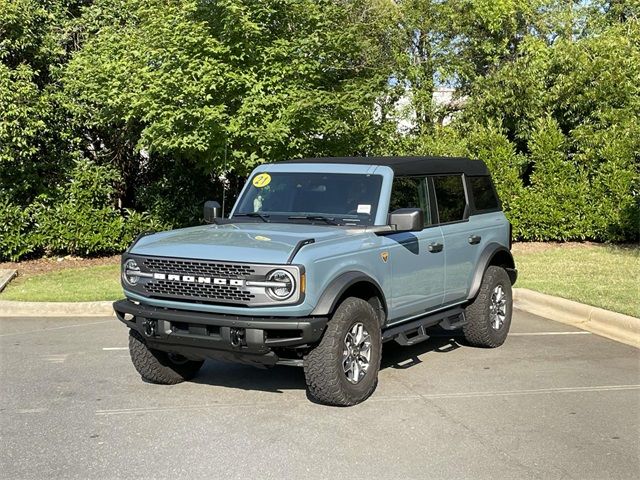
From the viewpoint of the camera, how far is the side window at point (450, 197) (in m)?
7.13

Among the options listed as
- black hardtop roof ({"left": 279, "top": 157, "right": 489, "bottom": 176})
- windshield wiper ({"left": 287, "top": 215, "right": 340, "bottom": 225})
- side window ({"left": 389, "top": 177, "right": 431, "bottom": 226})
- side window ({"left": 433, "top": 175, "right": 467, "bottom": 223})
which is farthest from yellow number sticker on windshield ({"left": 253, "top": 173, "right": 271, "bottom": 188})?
side window ({"left": 433, "top": 175, "right": 467, "bottom": 223})

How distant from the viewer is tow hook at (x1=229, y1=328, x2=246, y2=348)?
5227 mm

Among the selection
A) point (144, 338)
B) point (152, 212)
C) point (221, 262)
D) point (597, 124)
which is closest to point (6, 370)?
point (144, 338)

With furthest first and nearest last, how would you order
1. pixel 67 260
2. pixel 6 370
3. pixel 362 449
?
1. pixel 67 260
2. pixel 6 370
3. pixel 362 449

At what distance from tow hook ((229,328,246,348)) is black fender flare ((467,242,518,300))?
9.54 feet

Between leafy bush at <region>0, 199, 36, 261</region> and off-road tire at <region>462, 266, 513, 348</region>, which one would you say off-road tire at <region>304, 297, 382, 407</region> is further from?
leafy bush at <region>0, 199, 36, 261</region>

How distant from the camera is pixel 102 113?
13.1m

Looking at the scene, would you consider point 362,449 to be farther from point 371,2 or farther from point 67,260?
point 371,2

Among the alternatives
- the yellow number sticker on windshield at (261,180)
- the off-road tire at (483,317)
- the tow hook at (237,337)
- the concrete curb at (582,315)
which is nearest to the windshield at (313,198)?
the yellow number sticker on windshield at (261,180)

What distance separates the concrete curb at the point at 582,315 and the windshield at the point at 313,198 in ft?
11.5

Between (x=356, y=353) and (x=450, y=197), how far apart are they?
90.1 inches

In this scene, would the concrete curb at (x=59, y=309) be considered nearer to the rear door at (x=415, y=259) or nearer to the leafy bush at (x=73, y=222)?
the leafy bush at (x=73, y=222)

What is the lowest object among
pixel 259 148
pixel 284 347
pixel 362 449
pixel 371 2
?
pixel 362 449

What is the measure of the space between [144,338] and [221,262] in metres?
0.95
